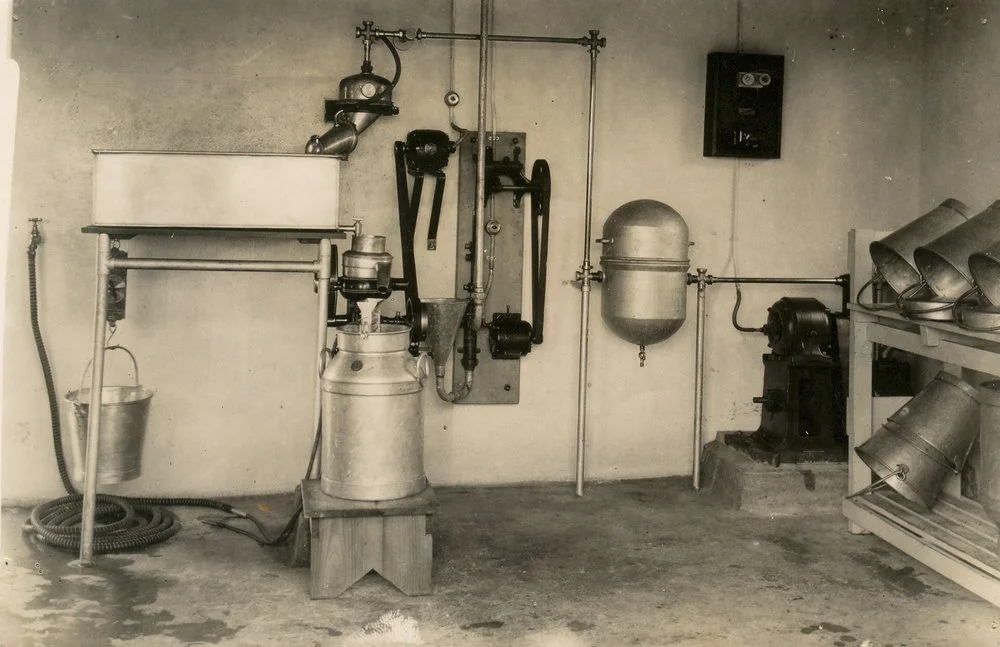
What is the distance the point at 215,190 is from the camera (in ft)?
12.2

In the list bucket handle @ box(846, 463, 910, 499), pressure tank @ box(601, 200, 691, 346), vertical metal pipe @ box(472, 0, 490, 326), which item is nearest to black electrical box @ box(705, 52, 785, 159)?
pressure tank @ box(601, 200, 691, 346)

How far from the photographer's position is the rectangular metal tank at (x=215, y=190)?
12.1 ft

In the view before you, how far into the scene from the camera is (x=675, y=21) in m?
5.03

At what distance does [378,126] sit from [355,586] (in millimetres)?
2179

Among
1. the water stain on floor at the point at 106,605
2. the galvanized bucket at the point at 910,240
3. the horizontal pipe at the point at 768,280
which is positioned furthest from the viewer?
the horizontal pipe at the point at 768,280

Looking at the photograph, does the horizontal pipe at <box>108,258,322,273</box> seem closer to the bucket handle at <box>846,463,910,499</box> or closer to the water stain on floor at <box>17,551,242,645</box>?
the water stain on floor at <box>17,551,242,645</box>

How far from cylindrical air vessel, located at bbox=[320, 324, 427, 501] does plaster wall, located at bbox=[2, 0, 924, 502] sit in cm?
120

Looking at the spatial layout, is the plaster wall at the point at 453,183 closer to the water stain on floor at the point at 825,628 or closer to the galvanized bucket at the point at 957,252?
the galvanized bucket at the point at 957,252

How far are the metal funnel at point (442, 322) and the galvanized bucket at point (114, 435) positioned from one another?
123 centimetres

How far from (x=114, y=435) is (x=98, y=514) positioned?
510mm

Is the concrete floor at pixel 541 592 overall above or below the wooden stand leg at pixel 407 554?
below

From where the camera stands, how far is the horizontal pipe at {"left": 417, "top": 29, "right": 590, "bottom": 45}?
15.3 ft

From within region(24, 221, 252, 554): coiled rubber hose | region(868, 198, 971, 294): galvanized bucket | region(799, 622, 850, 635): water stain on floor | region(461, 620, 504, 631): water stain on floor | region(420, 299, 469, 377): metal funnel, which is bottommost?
region(461, 620, 504, 631): water stain on floor

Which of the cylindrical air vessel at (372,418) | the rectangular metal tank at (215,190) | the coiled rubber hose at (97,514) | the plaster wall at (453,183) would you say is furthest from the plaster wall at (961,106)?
the coiled rubber hose at (97,514)
